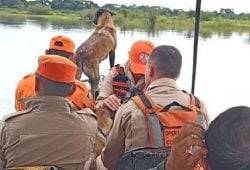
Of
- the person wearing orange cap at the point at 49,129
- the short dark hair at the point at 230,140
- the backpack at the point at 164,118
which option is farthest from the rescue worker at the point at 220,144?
the person wearing orange cap at the point at 49,129

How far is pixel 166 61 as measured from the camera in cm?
248

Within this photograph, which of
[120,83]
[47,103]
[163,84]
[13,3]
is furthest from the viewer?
[13,3]

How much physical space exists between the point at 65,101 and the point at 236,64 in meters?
5.96

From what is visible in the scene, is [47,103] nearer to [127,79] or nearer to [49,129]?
[49,129]

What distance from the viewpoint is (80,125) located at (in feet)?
7.70

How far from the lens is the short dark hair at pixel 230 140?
1.41 m

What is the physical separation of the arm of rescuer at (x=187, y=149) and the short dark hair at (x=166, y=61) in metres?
1.00

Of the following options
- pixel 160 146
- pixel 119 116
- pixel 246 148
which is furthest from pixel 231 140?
pixel 119 116

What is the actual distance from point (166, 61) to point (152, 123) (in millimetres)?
383

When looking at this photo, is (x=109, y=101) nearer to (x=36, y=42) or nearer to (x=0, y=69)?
(x=0, y=69)

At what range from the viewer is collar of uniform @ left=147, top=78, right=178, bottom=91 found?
2391 millimetres

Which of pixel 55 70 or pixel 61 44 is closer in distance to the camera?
pixel 55 70

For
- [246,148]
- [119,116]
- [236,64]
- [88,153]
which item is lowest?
[236,64]

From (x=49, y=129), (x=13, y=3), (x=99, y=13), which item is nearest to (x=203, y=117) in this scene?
(x=49, y=129)
